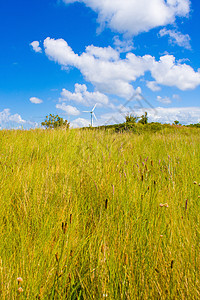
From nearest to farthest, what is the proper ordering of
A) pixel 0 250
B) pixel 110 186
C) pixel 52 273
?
pixel 52 273
pixel 0 250
pixel 110 186

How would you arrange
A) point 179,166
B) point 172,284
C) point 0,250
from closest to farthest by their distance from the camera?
1. point 172,284
2. point 0,250
3. point 179,166

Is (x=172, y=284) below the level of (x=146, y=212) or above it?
below

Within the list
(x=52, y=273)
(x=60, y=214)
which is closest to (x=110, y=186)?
(x=60, y=214)

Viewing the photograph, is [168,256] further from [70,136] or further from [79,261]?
[70,136]

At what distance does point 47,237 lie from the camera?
1450 mm

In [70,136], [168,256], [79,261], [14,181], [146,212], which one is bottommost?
[79,261]

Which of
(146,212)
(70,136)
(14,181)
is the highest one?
(70,136)

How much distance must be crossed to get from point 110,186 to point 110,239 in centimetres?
77

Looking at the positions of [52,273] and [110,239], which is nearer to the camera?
[52,273]

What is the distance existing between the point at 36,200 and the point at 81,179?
0.54 meters

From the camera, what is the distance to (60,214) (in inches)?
63.7

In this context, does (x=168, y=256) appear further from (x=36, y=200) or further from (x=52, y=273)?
(x=36, y=200)

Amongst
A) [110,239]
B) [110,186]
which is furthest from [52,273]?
[110,186]

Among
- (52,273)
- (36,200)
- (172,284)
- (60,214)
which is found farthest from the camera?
(36,200)
